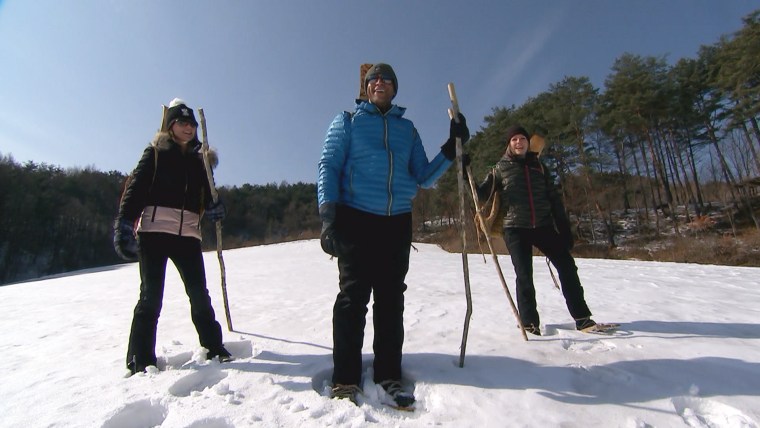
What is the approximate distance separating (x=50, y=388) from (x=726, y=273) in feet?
35.8

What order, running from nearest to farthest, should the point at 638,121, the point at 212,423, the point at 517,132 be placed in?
1. the point at 212,423
2. the point at 517,132
3. the point at 638,121

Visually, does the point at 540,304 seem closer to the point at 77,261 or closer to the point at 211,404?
the point at 211,404

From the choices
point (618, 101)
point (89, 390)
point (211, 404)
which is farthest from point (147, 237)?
point (618, 101)

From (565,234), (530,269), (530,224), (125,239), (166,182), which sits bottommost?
(530,269)

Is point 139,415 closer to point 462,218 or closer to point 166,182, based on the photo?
point 166,182

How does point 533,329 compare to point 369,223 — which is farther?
point 533,329

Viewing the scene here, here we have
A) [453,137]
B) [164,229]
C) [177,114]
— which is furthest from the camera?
[177,114]

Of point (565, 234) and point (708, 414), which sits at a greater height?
point (565, 234)

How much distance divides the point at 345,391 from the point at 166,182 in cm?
214

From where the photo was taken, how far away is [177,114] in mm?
3006

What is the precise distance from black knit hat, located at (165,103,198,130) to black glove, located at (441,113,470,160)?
214 centimetres

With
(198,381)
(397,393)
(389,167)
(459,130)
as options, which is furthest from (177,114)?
(397,393)

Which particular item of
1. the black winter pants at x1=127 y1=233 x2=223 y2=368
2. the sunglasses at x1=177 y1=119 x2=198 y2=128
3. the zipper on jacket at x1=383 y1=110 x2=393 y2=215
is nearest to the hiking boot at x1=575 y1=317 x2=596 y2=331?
the zipper on jacket at x1=383 y1=110 x2=393 y2=215

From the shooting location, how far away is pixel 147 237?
8.99 ft
